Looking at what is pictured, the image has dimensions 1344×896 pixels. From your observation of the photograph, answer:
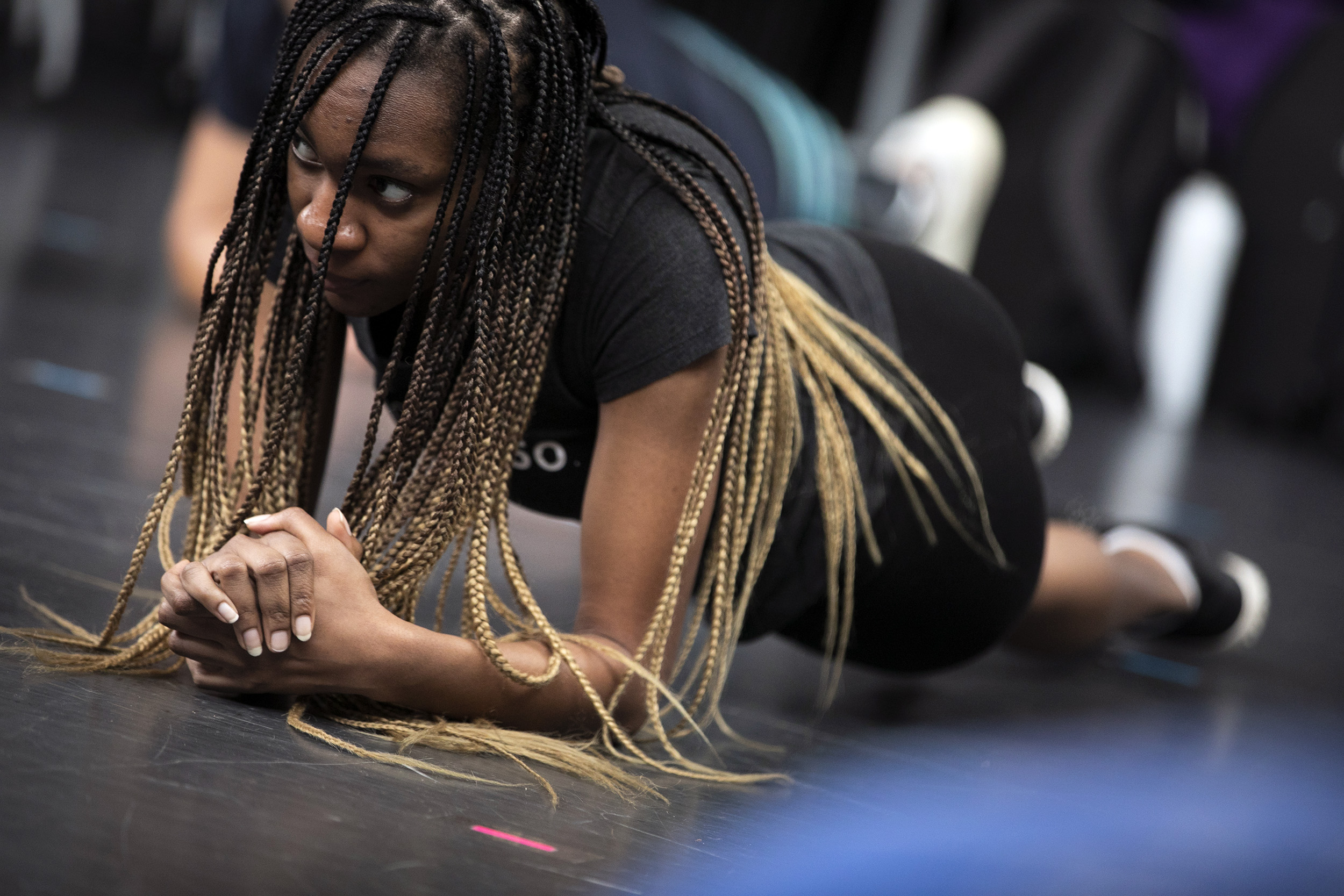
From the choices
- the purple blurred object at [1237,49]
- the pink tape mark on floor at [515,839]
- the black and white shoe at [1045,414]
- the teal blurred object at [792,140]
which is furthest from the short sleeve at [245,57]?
the purple blurred object at [1237,49]

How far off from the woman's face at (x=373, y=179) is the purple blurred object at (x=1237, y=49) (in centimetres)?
481

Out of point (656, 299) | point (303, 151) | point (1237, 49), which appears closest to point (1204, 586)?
point (656, 299)

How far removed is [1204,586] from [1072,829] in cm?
77

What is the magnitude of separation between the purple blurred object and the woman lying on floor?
14.7 feet

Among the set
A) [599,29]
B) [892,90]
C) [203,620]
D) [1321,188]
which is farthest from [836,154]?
[203,620]

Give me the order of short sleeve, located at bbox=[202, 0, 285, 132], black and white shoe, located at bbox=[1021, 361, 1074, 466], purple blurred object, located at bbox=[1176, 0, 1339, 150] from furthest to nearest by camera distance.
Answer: purple blurred object, located at bbox=[1176, 0, 1339, 150] < short sleeve, located at bbox=[202, 0, 285, 132] < black and white shoe, located at bbox=[1021, 361, 1074, 466]

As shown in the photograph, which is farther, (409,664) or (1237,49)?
(1237,49)

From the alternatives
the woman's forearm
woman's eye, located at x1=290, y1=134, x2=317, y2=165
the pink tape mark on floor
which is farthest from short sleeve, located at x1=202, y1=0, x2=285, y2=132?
the pink tape mark on floor

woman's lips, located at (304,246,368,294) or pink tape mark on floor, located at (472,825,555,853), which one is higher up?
woman's lips, located at (304,246,368,294)

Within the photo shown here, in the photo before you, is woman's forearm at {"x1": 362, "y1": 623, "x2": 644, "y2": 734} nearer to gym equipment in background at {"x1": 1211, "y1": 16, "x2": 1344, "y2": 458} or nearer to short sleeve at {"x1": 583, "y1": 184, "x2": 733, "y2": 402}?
short sleeve at {"x1": 583, "y1": 184, "x2": 733, "y2": 402}

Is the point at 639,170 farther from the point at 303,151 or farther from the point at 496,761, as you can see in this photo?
the point at 496,761

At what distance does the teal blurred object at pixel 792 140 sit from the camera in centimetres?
340

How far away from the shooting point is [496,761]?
1.03 m

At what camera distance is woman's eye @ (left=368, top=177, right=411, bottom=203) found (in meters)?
0.98
